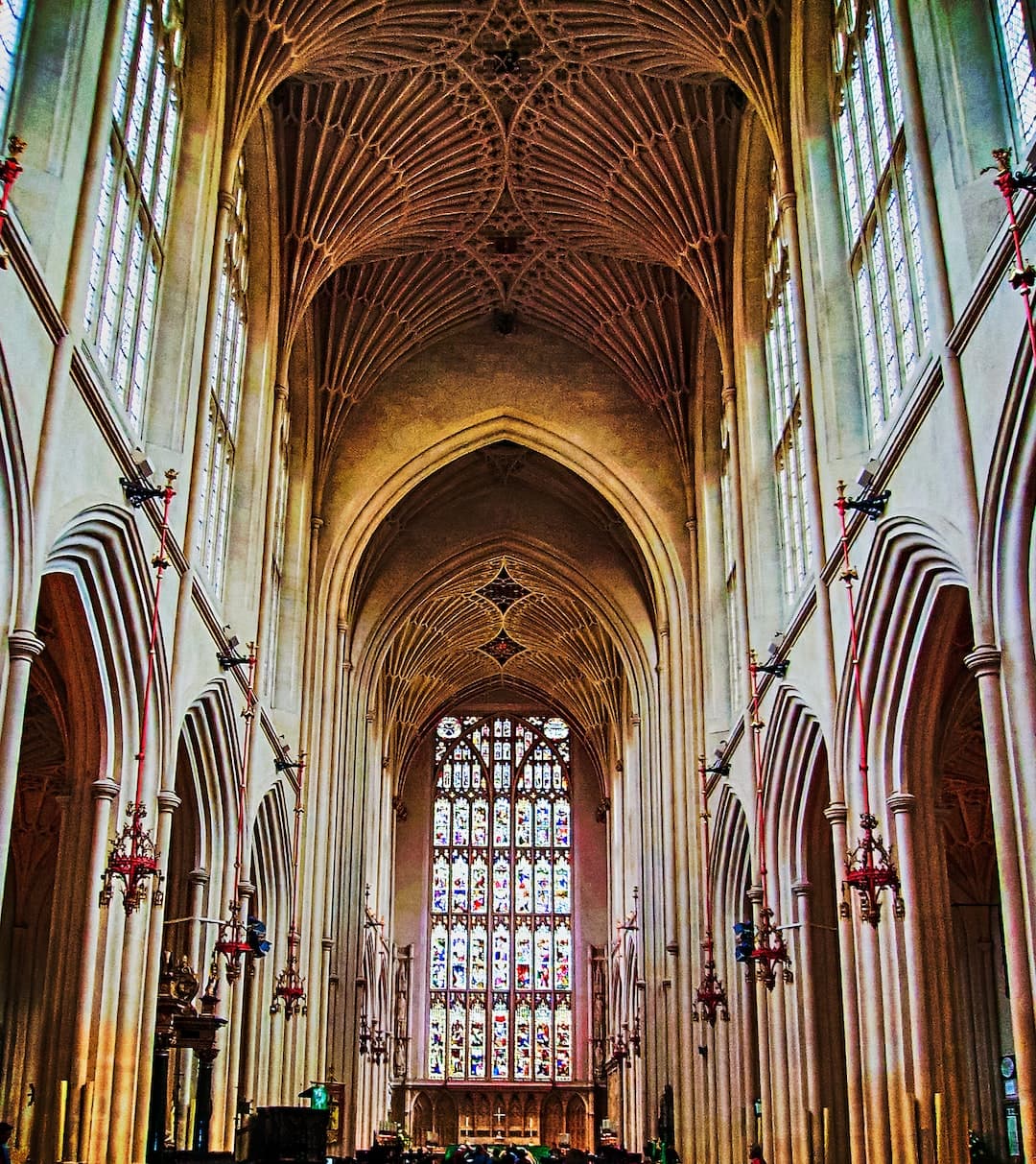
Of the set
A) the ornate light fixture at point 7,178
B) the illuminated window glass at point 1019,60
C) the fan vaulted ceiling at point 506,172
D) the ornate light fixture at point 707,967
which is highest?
the fan vaulted ceiling at point 506,172

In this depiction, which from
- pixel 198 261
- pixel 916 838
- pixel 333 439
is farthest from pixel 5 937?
pixel 916 838

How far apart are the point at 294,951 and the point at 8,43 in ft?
50.3

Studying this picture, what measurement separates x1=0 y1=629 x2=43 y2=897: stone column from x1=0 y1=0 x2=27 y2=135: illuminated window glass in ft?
15.2

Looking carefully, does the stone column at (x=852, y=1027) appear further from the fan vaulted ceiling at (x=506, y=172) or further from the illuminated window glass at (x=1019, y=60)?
the fan vaulted ceiling at (x=506, y=172)

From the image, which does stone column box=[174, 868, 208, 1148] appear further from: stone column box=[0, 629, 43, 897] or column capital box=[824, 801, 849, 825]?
column capital box=[824, 801, 849, 825]

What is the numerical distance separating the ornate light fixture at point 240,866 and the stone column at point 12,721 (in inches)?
290

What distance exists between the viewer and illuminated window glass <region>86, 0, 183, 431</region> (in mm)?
14812

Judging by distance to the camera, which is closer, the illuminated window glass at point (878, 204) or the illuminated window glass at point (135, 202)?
the illuminated window glass at point (878, 204)

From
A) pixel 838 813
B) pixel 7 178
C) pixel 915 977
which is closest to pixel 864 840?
pixel 915 977

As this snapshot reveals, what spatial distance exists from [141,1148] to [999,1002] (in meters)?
16.9

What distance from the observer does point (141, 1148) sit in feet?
47.6

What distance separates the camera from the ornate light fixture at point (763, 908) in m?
17.8

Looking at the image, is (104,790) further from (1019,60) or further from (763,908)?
(1019,60)

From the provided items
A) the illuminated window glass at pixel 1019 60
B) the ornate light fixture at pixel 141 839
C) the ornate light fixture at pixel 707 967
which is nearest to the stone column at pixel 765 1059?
the ornate light fixture at pixel 707 967
